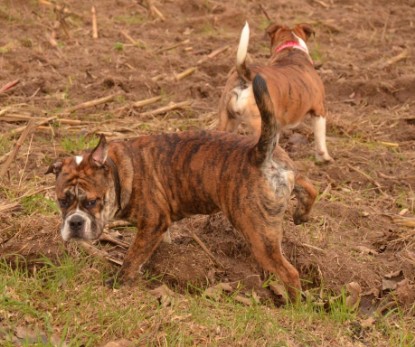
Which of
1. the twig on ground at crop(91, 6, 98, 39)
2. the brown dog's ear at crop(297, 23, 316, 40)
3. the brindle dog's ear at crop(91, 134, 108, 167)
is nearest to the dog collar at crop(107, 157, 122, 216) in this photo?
the brindle dog's ear at crop(91, 134, 108, 167)

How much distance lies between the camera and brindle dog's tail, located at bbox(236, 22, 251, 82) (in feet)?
21.0

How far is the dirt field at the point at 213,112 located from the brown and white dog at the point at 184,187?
1.23 feet

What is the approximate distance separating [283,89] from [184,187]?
7.44ft

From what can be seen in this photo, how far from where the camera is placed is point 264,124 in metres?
4.98

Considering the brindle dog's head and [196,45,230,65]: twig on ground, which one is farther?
[196,45,230,65]: twig on ground

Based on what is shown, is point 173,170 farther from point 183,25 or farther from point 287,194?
point 183,25

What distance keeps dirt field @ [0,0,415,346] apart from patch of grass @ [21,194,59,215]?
0.01m

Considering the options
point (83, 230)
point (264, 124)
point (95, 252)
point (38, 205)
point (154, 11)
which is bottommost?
point (154, 11)

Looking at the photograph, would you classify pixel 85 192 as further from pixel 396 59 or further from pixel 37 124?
pixel 396 59

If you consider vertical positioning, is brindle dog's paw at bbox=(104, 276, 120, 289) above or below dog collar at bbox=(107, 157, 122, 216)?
below

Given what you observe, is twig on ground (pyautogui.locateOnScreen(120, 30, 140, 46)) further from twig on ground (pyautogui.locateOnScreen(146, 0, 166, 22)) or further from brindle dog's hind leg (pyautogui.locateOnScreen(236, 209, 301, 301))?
brindle dog's hind leg (pyautogui.locateOnScreen(236, 209, 301, 301))

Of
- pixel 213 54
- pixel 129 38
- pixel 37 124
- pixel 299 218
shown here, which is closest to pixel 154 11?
pixel 129 38

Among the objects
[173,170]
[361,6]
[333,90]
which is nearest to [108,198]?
[173,170]

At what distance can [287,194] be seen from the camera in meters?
5.24
